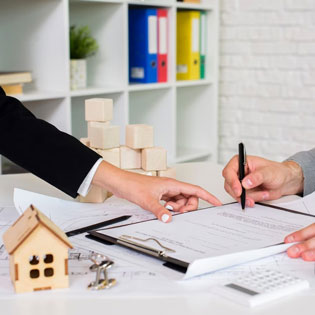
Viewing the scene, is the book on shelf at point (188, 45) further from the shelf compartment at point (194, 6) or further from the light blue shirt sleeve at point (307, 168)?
the light blue shirt sleeve at point (307, 168)

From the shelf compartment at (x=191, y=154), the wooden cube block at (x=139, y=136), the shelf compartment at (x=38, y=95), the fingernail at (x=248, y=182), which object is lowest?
the shelf compartment at (x=191, y=154)

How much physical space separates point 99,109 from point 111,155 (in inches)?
4.3

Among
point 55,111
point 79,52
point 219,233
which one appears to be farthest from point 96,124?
point 79,52

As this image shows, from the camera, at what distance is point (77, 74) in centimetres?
268

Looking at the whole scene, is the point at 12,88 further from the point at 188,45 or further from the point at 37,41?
the point at 188,45

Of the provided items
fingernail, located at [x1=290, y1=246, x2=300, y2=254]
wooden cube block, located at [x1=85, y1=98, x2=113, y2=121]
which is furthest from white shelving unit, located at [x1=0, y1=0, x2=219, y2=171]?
fingernail, located at [x1=290, y1=246, x2=300, y2=254]

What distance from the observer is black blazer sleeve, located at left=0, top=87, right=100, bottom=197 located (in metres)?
1.22

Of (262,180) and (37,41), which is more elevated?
(37,41)

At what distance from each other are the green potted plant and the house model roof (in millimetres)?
1875

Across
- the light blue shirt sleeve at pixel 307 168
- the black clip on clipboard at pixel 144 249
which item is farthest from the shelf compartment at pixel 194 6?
the black clip on clipboard at pixel 144 249

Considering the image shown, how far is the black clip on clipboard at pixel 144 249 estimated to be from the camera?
88 centimetres

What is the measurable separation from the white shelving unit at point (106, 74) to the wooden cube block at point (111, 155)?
1.09m

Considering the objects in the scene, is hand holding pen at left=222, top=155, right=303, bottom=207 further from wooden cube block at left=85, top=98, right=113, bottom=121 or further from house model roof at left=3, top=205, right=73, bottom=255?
house model roof at left=3, top=205, right=73, bottom=255

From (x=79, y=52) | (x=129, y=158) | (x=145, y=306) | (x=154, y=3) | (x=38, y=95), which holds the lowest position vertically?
(x=145, y=306)
